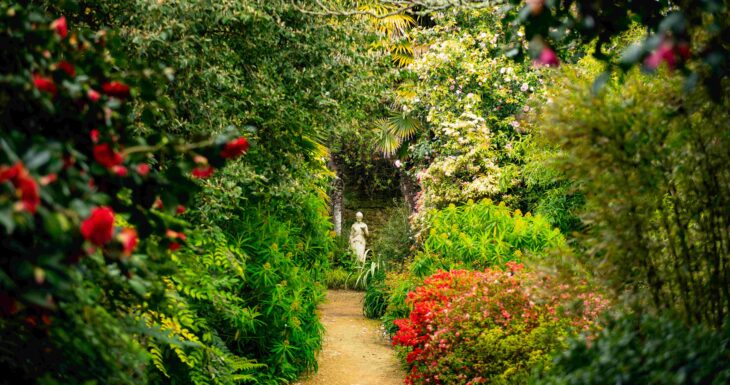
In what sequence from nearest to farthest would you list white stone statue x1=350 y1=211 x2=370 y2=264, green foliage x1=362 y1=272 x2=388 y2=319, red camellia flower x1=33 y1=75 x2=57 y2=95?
red camellia flower x1=33 y1=75 x2=57 y2=95, green foliage x1=362 y1=272 x2=388 y2=319, white stone statue x1=350 y1=211 x2=370 y2=264

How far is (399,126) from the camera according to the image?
14375mm

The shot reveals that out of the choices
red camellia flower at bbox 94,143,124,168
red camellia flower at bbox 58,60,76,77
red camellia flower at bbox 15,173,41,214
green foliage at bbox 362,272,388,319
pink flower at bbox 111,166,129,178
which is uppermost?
red camellia flower at bbox 58,60,76,77

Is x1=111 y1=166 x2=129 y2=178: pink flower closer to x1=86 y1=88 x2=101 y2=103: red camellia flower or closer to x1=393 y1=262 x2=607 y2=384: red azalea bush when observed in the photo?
x1=86 y1=88 x2=101 y2=103: red camellia flower

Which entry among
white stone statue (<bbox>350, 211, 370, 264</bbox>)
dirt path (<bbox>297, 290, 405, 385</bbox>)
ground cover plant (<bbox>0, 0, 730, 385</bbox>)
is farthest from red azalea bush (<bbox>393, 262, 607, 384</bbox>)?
white stone statue (<bbox>350, 211, 370, 264</bbox>)

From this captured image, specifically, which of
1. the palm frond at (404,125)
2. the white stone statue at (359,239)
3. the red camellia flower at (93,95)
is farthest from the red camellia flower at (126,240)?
the white stone statue at (359,239)

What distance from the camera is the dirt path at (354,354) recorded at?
314 inches

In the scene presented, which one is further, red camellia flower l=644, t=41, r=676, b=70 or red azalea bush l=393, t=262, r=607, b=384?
red azalea bush l=393, t=262, r=607, b=384

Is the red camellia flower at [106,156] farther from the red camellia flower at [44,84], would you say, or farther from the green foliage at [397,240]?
the green foliage at [397,240]

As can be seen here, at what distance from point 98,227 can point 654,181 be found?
2.41m

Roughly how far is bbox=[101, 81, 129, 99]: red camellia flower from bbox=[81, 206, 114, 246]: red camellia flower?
629mm

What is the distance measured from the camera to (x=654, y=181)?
3.21m

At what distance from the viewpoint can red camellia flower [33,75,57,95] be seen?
6.91 ft

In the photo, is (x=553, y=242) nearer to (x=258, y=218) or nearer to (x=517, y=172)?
(x=517, y=172)

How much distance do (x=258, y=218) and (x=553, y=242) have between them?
3.53m
